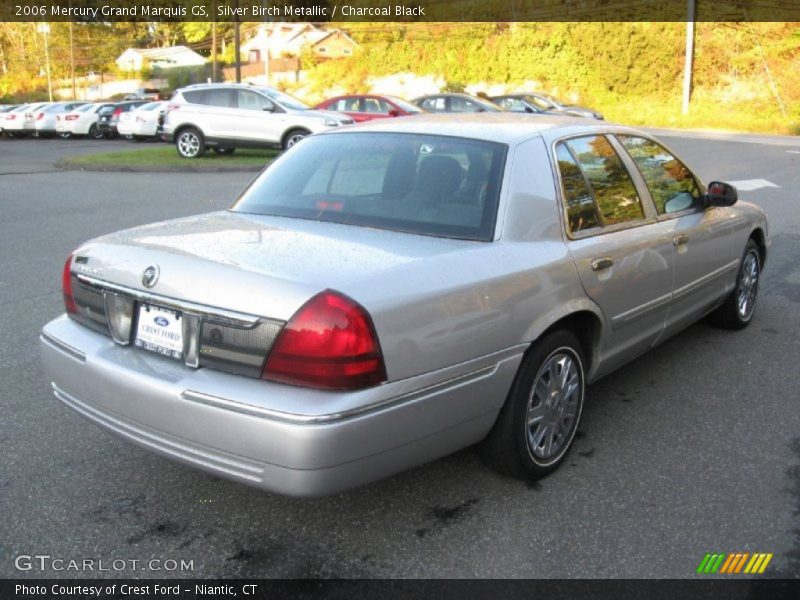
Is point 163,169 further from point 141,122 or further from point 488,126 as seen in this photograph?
point 488,126

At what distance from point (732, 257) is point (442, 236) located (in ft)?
9.20

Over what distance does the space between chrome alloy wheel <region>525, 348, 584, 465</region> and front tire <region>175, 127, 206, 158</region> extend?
1743 cm

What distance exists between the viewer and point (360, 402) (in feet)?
8.96

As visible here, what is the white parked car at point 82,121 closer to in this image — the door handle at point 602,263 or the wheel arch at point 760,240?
the wheel arch at point 760,240

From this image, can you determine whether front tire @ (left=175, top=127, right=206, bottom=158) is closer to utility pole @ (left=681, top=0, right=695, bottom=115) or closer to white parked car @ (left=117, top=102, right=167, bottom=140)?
white parked car @ (left=117, top=102, right=167, bottom=140)

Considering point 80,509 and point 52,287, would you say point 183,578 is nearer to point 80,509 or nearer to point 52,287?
point 80,509

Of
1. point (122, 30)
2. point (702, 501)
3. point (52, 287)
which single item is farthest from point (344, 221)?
point (122, 30)

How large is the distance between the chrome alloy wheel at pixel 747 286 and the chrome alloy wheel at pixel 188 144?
16047 mm

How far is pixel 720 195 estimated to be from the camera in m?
4.98

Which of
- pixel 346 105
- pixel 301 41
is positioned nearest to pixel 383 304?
pixel 346 105

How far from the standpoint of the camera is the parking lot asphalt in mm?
2994

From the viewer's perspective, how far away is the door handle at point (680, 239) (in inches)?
177

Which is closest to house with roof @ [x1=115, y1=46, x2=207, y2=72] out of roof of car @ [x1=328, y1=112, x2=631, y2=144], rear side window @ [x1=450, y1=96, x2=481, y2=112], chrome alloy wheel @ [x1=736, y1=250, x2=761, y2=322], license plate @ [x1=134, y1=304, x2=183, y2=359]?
rear side window @ [x1=450, y1=96, x2=481, y2=112]

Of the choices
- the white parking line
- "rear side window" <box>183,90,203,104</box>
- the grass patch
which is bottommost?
the white parking line
